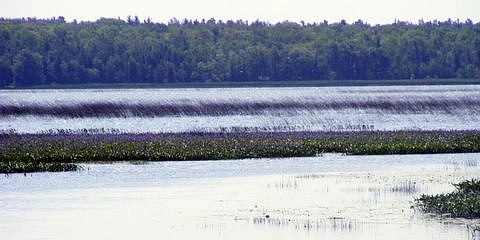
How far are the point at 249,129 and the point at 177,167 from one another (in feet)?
64.4

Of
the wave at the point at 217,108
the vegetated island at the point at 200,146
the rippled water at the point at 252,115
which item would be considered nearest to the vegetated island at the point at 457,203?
the vegetated island at the point at 200,146

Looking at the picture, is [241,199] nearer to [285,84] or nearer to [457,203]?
[457,203]

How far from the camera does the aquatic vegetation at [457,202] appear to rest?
102 feet

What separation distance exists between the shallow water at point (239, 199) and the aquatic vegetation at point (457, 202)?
1.85 feet

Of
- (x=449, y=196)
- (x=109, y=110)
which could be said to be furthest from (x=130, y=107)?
(x=449, y=196)

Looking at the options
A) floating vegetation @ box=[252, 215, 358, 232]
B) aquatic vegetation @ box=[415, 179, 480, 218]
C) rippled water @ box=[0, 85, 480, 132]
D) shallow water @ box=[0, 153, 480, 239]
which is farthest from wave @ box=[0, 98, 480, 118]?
floating vegetation @ box=[252, 215, 358, 232]

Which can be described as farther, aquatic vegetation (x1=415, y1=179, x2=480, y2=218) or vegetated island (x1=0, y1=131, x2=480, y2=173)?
vegetated island (x1=0, y1=131, x2=480, y2=173)

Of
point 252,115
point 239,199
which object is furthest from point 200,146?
point 252,115

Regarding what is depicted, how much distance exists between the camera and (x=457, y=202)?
3188cm

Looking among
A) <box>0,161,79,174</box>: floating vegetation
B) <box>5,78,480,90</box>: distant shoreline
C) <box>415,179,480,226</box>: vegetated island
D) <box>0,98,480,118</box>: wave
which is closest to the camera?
<box>415,179,480,226</box>: vegetated island

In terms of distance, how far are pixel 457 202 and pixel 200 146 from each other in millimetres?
21145

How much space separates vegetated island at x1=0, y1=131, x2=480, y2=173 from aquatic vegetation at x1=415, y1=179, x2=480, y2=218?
16019 millimetres

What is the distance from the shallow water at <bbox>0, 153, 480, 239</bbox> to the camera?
30031 mm

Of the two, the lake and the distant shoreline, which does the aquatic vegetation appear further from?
the distant shoreline
